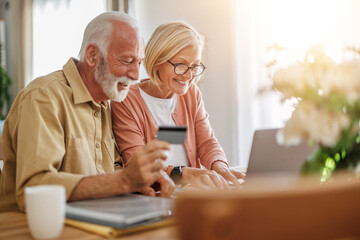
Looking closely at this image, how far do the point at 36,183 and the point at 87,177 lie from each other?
146 millimetres

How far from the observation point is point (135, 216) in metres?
0.94

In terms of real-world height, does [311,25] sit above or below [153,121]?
above

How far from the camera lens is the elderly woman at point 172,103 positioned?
179 cm

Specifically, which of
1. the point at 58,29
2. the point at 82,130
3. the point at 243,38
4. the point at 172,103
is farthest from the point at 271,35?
the point at 58,29

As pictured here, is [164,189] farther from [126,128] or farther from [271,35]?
[271,35]

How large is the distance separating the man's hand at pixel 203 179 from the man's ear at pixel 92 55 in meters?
0.52

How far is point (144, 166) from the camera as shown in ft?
3.77

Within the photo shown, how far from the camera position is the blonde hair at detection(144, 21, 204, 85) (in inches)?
74.5

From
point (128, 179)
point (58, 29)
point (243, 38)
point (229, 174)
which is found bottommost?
point (229, 174)

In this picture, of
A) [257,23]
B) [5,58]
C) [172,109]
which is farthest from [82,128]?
[5,58]

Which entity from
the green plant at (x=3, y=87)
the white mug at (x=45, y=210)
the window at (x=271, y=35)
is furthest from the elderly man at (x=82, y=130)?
the green plant at (x=3, y=87)

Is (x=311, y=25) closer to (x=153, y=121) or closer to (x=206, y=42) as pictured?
(x=206, y=42)

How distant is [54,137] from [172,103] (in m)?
0.78

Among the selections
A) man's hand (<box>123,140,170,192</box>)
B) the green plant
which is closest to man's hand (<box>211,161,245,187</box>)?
man's hand (<box>123,140,170,192</box>)
